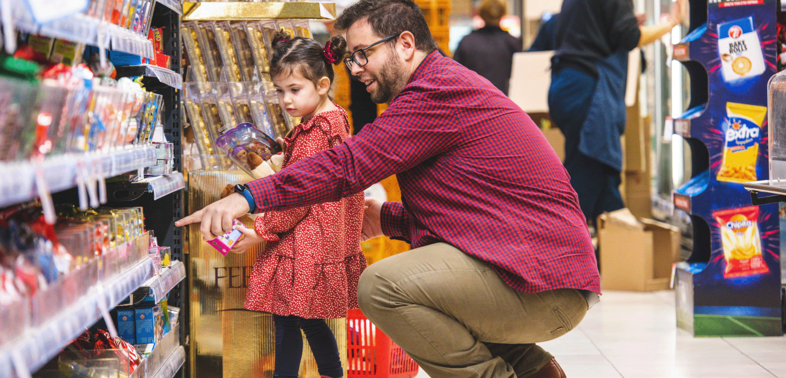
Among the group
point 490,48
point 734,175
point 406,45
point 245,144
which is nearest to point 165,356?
point 245,144

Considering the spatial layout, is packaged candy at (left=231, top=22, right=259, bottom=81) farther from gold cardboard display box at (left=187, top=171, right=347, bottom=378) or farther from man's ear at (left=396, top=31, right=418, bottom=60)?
man's ear at (left=396, top=31, right=418, bottom=60)

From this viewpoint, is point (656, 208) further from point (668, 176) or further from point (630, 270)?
point (630, 270)

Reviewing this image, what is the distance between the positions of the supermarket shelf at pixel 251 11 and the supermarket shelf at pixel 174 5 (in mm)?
36

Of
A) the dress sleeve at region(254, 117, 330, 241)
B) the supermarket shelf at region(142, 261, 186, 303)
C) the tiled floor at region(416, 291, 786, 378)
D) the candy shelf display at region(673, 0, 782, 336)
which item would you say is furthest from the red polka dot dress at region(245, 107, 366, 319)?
the candy shelf display at region(673, 0, 782, 336)

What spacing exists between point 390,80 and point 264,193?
52 cm

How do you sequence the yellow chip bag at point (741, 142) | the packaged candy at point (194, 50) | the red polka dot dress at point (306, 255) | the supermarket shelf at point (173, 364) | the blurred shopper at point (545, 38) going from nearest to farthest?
the supermarket shelf at point (173, 364)
the red polka dot dress at point (306, 255)
the packaged candy at point (194, 50)
the yellow chip bag at point (741, 142)
the blurred shopper at point (545, 38)

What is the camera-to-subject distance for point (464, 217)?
6.35 ft

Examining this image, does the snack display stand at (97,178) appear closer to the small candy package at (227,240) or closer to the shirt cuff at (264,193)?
the small candy package at (227,240)

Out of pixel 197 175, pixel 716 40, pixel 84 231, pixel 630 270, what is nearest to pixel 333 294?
pixel 197 175

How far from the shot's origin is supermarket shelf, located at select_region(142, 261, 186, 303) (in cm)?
194

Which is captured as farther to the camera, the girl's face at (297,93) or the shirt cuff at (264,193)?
the girl's face at (297,93)

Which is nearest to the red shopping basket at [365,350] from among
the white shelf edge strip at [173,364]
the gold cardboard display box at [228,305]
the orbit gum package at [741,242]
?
the gold cardboard display box at [228,305]

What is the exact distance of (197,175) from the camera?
103 inches

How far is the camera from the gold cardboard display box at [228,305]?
261 cm
